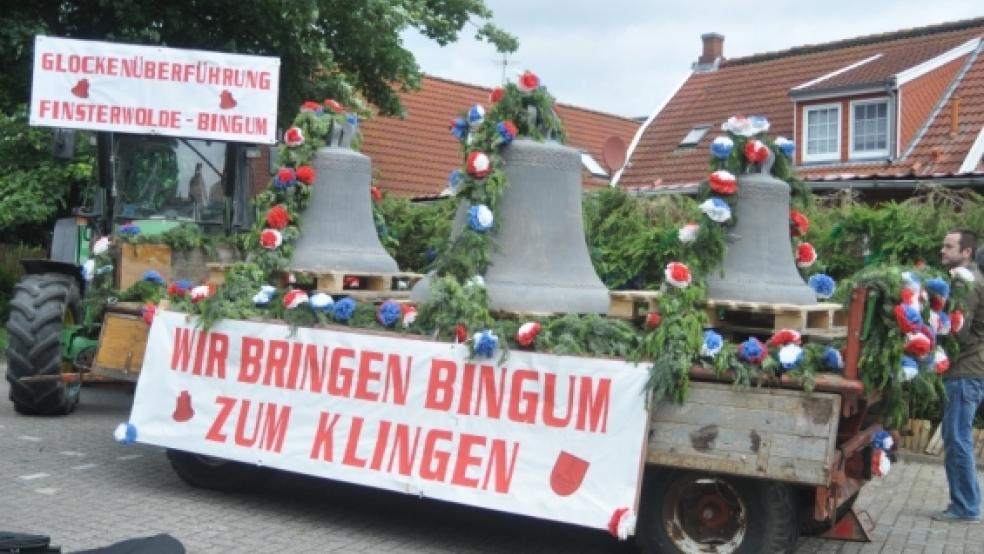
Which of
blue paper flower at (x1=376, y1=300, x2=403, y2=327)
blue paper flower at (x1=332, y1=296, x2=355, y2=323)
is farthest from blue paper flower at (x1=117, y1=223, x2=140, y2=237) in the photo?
blue paper flower at (x1=376, y1=300, x2=403, y2=327)

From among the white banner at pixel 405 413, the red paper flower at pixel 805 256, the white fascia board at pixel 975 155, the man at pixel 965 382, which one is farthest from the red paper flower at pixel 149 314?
the white fascia board at pixel 975 155

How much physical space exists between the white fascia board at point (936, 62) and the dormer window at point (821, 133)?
1.47 m

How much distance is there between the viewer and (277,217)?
27.2ft

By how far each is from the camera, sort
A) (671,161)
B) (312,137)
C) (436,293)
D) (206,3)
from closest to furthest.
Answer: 1. (436,293)
2. (312,137)
3. (206,3)
4. (671,161)

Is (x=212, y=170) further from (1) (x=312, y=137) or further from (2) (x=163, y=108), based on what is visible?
(1) (x=312, y=137)

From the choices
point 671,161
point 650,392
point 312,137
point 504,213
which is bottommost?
point 650,392

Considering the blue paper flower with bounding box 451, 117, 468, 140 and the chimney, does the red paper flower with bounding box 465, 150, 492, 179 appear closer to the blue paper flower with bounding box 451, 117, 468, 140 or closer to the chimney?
the blue paper flower with bounding box 451, 117, 468, 140

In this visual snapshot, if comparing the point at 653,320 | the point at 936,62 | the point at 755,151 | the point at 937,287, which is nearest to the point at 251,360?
the point at 653,320

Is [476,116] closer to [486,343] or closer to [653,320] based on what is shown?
[486,343]

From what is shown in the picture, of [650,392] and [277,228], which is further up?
[277,228]

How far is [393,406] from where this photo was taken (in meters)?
7.05

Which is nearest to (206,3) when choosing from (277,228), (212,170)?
(212,170)

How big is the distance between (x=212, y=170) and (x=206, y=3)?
675 centimetres

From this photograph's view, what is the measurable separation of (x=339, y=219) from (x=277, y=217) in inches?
20.1
